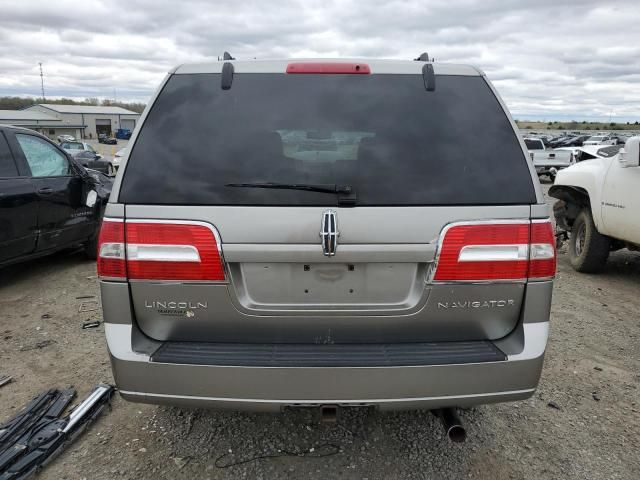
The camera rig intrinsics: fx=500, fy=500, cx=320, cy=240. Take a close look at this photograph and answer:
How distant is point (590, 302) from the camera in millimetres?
5320

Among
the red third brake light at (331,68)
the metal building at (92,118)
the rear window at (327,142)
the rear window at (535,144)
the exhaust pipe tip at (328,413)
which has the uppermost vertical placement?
the metal building at (92,118)

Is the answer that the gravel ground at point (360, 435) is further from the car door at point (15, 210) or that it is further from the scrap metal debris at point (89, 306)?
the car door at point (15, 210)

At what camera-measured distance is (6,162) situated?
17.1ft

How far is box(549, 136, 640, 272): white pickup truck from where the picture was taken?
5336 millimetres

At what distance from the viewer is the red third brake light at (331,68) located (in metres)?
2.31

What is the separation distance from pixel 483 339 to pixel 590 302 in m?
3.79

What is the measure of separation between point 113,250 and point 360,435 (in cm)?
174

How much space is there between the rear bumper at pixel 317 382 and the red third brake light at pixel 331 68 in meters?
1.33

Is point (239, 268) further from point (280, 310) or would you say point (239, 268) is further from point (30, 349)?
point (30, 349)

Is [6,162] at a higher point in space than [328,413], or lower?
higher

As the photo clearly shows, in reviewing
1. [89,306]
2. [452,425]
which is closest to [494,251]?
[452,425]

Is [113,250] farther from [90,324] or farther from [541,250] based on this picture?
[90,324]

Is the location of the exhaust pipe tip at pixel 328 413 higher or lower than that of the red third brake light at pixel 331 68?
lower

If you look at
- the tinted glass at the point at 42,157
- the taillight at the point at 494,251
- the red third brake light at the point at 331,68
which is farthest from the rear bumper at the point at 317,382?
the tinted glass at the point at 42,157
